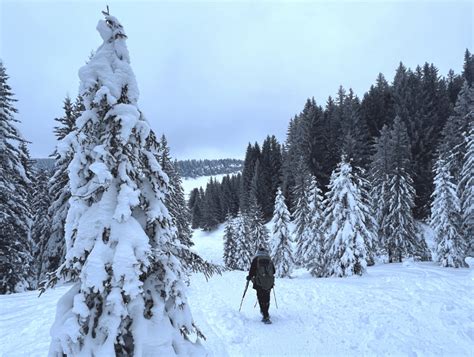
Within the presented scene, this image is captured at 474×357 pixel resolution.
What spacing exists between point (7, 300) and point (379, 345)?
12.0 meters

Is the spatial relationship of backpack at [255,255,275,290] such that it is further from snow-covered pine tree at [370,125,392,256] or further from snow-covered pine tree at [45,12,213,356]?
snow-covered pine tree at [370,125,392,256]

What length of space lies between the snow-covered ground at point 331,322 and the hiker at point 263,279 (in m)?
0.48

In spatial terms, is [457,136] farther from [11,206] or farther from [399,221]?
[11,206]

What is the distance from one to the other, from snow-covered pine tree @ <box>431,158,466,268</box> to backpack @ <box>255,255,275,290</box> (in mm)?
25310

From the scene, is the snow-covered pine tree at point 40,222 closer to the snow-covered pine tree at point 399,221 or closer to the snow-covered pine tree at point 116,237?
the snow-covered pine tree at point 116,237

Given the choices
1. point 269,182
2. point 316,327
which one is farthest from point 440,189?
point 269,182

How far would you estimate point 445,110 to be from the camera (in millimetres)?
58969

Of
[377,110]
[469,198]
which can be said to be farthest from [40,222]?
[377,110]

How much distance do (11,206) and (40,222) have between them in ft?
18.9

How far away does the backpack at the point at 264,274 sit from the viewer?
9.42 meters

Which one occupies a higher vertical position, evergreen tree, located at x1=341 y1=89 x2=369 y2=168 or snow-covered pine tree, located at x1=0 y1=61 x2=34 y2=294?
evergreen tree, located at x1=341 y1=89 x2=369 y2=168

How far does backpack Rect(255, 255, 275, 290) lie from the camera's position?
30.9ft

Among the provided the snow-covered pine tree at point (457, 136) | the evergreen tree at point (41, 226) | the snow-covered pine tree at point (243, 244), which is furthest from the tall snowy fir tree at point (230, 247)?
the snow-covered pine tree at point (457, 136)

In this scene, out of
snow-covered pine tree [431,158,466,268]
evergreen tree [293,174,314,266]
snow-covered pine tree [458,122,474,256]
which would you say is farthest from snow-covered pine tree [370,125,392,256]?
snow-covered pine tree [458,122,474,256]
